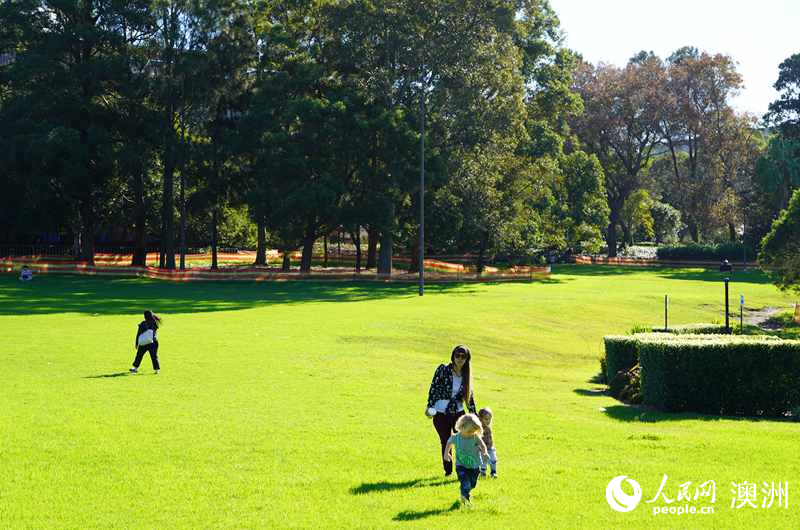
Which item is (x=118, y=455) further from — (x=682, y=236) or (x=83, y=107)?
(x=682, y=236)

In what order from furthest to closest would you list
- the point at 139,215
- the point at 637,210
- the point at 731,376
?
the point at 637,210 → the point at 139,215 → the point at 731,376

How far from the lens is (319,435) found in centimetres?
1523

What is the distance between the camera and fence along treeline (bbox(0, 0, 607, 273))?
59.8m

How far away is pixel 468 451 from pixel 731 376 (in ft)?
36.7

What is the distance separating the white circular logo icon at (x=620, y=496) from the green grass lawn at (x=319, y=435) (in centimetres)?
15

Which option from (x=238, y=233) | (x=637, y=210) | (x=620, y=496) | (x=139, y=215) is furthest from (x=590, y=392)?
(x=637, y=210)

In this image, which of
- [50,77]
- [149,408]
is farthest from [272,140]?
[149,408]

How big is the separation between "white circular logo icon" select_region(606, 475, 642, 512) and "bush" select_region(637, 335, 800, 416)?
8.86 meters

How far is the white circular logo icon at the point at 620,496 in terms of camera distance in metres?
11.0

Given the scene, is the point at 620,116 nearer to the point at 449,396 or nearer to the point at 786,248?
the point at 786,248

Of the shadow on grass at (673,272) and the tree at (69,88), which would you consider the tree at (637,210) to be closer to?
the shadow on grass at (673,272)

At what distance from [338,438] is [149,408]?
14.9 ft

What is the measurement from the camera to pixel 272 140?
58969 millimetres

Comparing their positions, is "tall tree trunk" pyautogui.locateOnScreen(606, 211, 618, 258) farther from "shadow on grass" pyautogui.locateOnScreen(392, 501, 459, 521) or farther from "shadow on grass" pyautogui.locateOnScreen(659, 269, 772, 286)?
"shadow on grass" pyautogui.locateOnScreen(392, 501, 459, 521)
